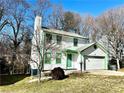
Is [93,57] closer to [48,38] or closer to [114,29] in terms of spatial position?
[114,29]

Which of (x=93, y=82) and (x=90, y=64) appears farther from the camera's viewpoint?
(x=90, y=64)

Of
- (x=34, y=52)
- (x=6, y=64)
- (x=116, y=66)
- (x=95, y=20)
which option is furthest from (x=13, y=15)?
(x=116, y=66)

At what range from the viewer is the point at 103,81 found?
16594 millimetres

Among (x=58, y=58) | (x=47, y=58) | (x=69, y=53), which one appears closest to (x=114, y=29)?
(x=69, y=53)

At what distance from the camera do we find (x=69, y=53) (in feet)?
91.4

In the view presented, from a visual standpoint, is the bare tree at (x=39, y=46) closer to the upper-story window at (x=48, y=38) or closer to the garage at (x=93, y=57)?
the upper-story window at (x=48, y=38)

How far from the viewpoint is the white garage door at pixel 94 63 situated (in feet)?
92.9

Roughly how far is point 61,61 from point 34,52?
4400mm

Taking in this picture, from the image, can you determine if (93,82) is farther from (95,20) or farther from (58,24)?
(58,24)

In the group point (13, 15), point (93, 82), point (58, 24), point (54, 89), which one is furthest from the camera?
point (58, 24)

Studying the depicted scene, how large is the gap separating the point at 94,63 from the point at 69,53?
4232 mm

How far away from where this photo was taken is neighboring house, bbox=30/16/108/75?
84.4 ft

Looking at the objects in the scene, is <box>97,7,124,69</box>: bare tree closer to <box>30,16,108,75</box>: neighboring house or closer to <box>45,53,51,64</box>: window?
<box>30,16,108,75</box>: neighboring house

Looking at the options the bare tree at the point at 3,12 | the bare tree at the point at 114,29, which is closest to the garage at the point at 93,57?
the bare tree at the point at 114,29
